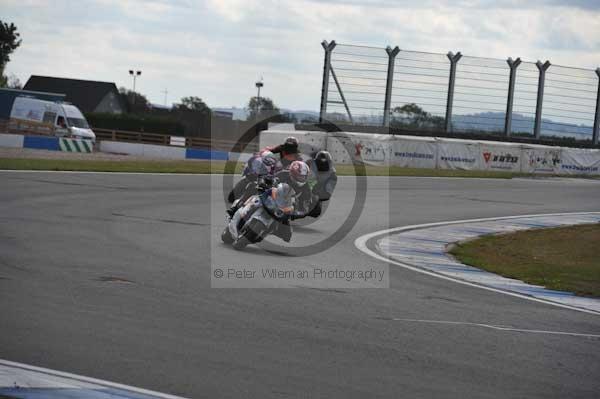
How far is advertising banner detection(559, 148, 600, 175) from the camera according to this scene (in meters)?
37.1

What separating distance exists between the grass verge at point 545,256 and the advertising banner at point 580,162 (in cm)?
1936

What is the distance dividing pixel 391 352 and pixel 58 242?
19.7 ft

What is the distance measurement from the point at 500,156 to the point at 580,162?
372 centimetres

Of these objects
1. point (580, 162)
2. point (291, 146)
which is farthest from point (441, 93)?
point (291, 146)

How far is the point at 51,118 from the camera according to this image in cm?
4625

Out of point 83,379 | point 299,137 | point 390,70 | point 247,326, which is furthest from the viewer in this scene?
point 390,70

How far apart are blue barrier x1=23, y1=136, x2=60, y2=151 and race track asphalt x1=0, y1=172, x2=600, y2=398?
84.7 ft

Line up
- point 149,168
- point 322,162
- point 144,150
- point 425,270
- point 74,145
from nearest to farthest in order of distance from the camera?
point 425,270, point 322,162, point 149,168, point 74,145, point 144,150

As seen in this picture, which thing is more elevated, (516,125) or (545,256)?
(516,125)

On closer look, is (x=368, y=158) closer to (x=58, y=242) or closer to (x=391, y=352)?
(x=58, y=242)

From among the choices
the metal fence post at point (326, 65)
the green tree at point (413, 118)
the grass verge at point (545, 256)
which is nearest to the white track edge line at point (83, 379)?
the grass verge at point (545, 256)

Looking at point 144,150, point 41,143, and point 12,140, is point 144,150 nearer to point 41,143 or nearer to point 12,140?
point 41,143

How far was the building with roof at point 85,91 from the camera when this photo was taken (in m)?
77.0

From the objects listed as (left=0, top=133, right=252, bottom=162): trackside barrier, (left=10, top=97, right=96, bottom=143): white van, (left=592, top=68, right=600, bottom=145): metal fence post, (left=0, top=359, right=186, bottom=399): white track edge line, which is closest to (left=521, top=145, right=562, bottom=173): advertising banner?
(left=592, top=68, right=600, bottom=145): metal fence post
